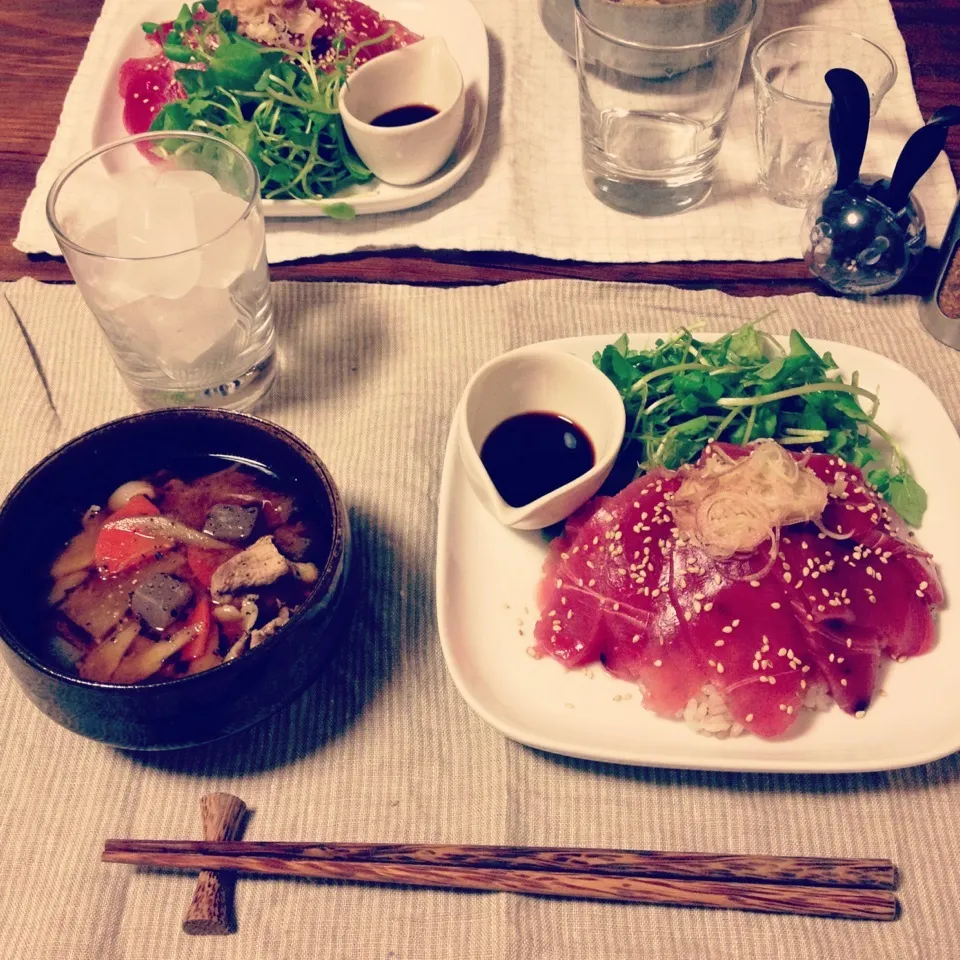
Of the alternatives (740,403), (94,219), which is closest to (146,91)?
(94,219)

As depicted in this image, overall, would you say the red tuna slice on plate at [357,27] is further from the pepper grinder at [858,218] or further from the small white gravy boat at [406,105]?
the pepper grinder at [858,218]

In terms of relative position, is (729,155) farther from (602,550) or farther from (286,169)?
(602,550)

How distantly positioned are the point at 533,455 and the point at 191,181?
0.79 metres

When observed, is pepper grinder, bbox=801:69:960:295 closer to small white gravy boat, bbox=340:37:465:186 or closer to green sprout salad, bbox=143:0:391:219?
small white gravy boat, bbox=340:37:465:186

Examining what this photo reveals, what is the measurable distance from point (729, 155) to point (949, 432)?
102 centimetres

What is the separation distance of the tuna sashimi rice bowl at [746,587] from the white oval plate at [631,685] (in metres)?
0.02

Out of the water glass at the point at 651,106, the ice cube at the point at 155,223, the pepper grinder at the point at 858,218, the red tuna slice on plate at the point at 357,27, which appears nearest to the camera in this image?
the ice cube at the point at 155,223

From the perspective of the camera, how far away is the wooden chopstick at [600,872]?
3.87 ft

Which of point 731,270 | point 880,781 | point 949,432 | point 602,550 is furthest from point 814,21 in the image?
point 880,781

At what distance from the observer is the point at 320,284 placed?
6.43 ft

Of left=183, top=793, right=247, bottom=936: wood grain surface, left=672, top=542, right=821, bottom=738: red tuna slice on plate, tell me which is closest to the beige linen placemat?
left=183, top=793, right=247, bottom=936: wood grain surface

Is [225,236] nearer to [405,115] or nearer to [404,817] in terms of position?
[405,115]

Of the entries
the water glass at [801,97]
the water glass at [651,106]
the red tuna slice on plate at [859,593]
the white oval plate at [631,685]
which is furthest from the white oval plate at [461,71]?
the red tuna slice on plate at [859,593]

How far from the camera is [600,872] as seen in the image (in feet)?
3.92
